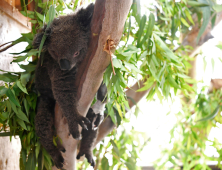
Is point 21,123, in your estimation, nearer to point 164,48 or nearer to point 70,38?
point 70,38

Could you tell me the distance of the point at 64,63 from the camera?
3.64ft

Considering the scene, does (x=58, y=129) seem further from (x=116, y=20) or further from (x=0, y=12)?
(x=0, y=12)

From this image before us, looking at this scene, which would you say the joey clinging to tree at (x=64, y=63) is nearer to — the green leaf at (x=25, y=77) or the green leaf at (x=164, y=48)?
the green leaf at (x=25, y=77)

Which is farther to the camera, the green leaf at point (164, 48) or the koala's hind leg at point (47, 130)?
the koala's hind leg at point (47, 130)

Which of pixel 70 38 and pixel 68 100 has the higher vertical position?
pixel 70 38

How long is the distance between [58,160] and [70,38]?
0.74 metres

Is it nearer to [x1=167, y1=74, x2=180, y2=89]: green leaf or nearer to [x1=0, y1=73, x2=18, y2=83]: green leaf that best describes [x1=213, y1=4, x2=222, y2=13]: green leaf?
[x1=167, y1=74, x2=180, y2=89]: green leaf

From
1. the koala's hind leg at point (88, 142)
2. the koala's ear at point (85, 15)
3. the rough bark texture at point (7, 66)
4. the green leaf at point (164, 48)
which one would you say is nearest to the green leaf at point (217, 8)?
the green leaf at point (164, 48)

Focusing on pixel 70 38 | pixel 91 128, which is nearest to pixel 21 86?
pixel 70 38

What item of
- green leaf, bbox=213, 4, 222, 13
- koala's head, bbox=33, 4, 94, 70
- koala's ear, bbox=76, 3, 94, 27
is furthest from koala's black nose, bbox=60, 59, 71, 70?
green leaf, bbox=213, 4, 222, 13

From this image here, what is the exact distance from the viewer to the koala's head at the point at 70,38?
1124 millimetres

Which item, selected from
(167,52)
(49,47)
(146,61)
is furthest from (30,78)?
(167,52)

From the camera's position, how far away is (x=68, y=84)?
1213 millimetres

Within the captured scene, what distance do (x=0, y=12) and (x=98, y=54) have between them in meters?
1.19
